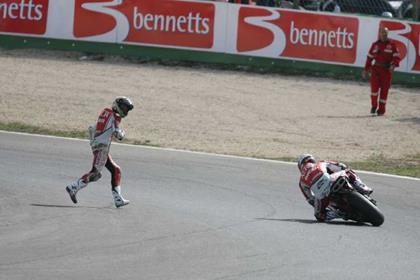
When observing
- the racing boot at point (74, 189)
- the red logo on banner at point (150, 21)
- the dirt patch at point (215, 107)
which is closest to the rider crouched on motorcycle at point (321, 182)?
the racing boot at point (74, 189)

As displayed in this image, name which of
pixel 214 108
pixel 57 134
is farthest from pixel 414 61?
pixel 57 134

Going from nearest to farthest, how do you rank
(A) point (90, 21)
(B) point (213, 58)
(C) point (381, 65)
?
(C) point (381, 65) → (A) point (90, 21) → (B) point (213, 58)

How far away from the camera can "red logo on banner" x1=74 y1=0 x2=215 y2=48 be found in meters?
27.4

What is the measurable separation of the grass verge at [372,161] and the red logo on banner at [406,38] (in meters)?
6.52

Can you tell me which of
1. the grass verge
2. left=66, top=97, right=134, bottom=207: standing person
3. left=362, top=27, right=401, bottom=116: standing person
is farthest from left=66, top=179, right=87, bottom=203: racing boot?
left=362, top=27, right=401, bottom=116: standing person

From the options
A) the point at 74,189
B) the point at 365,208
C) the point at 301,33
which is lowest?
the point at 74,189

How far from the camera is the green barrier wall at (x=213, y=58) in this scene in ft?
90.9

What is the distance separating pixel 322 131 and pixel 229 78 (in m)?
4.92

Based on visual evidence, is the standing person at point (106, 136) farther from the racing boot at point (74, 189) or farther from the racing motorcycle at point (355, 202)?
the racing motorcycle at point (355, 202)

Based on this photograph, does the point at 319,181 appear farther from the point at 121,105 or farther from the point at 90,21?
the point at 90,21

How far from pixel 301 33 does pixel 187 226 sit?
1528cm

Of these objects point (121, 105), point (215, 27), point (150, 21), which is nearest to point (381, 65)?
point (215, 27)

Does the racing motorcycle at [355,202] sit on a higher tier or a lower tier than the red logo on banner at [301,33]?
lower

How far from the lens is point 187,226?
12586 millimetres
